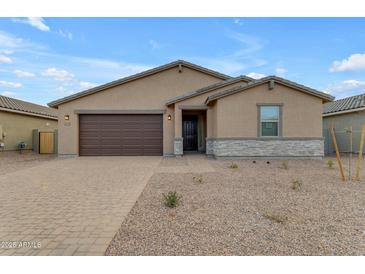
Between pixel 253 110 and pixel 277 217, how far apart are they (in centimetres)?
849

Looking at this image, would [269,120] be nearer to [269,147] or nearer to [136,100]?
[269,147]

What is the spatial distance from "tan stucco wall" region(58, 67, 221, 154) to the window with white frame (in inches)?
202

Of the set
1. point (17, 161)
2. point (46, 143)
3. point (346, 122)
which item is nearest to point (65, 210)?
point (17, 161)

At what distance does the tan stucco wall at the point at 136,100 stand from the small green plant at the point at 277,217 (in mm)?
10293

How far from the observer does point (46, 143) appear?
17672 millimetres

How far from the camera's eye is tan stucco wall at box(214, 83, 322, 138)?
11.6 meters

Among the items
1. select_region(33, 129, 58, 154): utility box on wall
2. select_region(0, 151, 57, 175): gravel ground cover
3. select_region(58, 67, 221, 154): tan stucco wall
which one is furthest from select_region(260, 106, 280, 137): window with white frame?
select_region(33, 129, 58, 154): utility box on wall

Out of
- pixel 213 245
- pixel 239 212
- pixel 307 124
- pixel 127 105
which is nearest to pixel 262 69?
pixel 307 124

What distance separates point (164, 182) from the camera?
22.0 ft

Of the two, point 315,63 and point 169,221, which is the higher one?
point 315,63

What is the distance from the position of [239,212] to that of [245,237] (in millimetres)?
1028

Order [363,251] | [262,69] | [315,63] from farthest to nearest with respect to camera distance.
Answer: [262,69]
[315,63]
[363,251]

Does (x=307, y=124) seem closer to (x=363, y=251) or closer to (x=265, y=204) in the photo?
(x=265, y=204)

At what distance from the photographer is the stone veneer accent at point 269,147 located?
11.6 m
